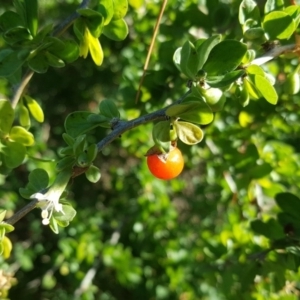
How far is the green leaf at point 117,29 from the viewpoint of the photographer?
693 millimetres

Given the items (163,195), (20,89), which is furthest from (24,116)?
(163,195)

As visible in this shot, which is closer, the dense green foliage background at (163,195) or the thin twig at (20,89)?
the thin twig at (20,89)

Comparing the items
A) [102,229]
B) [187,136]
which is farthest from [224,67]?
[102,229]

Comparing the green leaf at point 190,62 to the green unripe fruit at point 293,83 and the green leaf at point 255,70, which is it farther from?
the green unripe fruit at point 293,83

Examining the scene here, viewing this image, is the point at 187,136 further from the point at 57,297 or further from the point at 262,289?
the point at 57,297

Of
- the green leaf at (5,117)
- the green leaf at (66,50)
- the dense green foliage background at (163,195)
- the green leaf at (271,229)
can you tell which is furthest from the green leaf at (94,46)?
the green leaf at (271,229)

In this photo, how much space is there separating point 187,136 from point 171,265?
953 mm

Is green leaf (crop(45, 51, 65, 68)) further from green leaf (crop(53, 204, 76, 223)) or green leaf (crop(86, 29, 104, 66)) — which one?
green leaf (crop(53, 204, 76, 223))

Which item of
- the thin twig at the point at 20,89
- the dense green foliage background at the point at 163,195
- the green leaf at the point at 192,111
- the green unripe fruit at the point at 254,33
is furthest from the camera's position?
the dense green foliage background at the point at 163,195

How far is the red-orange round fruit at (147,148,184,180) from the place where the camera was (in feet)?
2.03

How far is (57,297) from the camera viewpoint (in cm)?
161

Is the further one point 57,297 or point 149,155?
point 57,297

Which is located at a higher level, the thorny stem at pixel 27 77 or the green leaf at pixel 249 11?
the green leaf at pixel 249 11

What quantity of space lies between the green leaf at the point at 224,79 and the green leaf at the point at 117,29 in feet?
0.56
